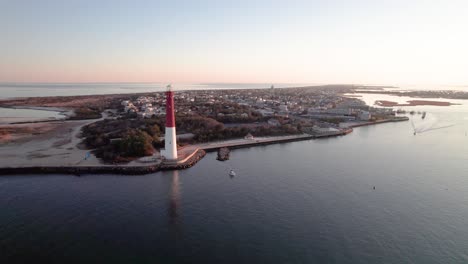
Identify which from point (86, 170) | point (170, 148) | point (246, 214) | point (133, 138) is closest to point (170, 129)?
point (170, 148)

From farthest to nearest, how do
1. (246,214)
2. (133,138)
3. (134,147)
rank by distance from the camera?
(133,138) < (134,147) < (246,214)

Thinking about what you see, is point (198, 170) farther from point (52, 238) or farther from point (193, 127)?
point (193, 127)

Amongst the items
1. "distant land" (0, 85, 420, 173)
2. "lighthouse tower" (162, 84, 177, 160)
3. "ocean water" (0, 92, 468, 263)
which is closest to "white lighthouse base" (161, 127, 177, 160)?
"lighthouse tower" (162, 84, 177, 160)

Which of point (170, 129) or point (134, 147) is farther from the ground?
point (170, 129)

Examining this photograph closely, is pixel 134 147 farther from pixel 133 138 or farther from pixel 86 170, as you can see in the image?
pixel 86 170

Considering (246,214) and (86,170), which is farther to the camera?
(86,170)
